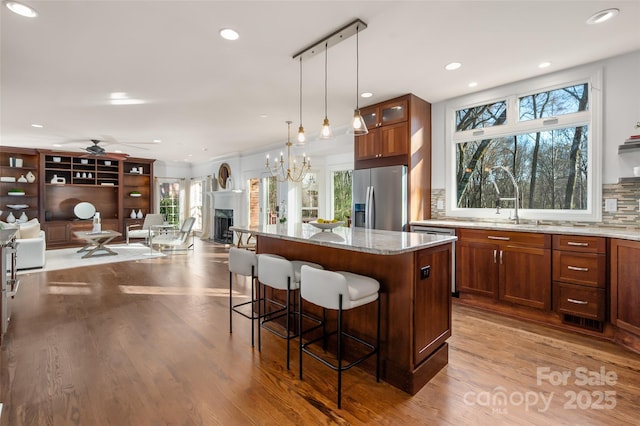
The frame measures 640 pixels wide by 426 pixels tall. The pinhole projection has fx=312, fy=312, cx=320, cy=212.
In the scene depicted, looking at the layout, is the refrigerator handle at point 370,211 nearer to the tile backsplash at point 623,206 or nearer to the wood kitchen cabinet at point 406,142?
the wood kitchen cabinet at point 406,142

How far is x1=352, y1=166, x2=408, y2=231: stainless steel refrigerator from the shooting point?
161 inches

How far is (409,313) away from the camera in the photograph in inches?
79.2

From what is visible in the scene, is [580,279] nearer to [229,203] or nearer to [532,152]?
[532,152]

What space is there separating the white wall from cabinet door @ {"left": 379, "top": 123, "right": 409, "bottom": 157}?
193 cm

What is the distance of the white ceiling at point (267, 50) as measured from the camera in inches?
90.7

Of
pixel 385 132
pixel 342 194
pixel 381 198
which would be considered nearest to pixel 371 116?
pixel 385 132

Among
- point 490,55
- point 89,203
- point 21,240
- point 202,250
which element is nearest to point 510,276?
point 490,55

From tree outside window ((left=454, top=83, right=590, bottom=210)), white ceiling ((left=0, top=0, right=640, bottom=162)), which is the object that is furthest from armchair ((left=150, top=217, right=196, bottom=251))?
tree outside window ((left=454, top=83, right=590, bottom=210))

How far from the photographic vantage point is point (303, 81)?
11.8 ft

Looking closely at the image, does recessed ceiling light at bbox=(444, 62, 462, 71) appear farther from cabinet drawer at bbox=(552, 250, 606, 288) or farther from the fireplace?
the fireplace

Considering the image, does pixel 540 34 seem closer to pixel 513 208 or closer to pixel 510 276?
pixel 513 208

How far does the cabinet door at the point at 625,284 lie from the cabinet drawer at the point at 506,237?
496 mm

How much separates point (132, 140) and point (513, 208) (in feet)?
24.0

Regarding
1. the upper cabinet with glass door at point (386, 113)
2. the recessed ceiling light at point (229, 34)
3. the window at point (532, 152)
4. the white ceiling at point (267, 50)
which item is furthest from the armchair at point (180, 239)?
the window at point (532, 152)
